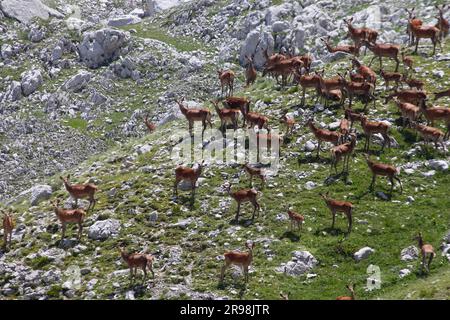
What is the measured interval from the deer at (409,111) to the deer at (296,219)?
8492 mm

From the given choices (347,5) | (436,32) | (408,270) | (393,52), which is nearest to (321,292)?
(408,270)

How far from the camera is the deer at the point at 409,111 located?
26344mm

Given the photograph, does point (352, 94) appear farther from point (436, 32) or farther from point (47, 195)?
point (47, 195)

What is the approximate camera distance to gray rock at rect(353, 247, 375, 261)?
19625 mm

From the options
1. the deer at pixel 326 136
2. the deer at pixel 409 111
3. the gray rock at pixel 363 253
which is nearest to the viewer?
the gray rock at pixel 363 253

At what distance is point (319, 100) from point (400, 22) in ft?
61.6

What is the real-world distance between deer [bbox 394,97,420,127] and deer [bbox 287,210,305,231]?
8492mm

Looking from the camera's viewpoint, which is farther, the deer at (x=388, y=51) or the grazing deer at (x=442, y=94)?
the deer at (x=388, y=51)

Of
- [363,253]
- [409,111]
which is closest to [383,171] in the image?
[363,253]

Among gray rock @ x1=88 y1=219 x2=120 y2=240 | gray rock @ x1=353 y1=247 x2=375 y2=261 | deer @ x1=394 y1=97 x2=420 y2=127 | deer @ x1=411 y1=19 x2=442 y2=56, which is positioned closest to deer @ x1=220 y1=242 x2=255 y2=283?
gray rock @ x1=353 y1=247 x2=375 y2=261

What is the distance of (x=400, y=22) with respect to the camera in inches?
1778

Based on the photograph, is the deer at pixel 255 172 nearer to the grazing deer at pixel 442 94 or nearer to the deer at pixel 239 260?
the deer at pixel 239 260

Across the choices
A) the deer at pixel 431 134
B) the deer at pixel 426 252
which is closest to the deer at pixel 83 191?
the deer at pixel 426 252

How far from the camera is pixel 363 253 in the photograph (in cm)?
1969
